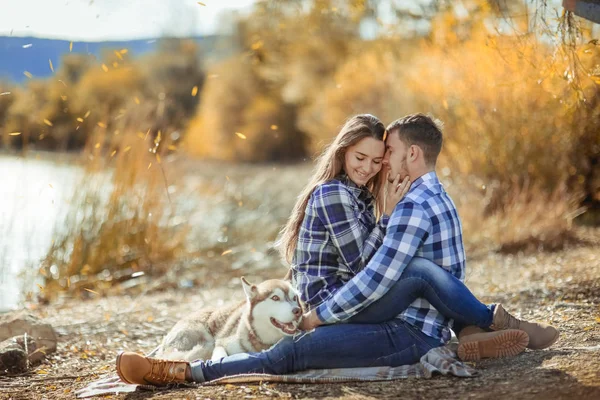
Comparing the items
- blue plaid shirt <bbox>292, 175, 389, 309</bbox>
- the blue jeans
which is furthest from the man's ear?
the blue jeans

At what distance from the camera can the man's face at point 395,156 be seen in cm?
416

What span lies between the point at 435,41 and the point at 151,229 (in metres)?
6.12

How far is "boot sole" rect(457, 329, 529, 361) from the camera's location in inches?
156

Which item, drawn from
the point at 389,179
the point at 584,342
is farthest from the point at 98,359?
the point at 584,342

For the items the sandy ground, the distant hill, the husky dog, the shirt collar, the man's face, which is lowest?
the sandy ground

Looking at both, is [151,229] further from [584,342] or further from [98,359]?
[584,342]

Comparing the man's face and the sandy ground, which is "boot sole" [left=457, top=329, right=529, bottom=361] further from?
the man's face

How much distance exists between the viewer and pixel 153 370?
3965mm

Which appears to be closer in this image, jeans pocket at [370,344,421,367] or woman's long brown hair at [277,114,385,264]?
jeans pocket at [370,344,421,367]

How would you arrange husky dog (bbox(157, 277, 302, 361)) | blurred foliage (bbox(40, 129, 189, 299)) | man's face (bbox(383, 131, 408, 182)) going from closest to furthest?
husky dog (bbox(157, 277, 302, 361))
man's face (bbox(383, 131, 408, 182))
blurred foliage (bbox(40, 129, 189, 299))

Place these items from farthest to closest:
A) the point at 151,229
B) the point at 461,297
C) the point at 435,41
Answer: the point at 435,41, the point at 151,229, the point at 461,297

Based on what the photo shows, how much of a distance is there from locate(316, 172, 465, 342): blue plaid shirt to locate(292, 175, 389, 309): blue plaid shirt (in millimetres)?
166

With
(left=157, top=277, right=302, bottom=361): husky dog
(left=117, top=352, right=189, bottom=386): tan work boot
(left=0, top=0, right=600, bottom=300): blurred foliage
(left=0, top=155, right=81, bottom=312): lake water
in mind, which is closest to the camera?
(left=117, top=352, right=189, bottom=386): tan work boot

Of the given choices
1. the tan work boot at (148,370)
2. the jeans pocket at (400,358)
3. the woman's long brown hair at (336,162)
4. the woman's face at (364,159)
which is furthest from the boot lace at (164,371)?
the woman's face at (364,159)
